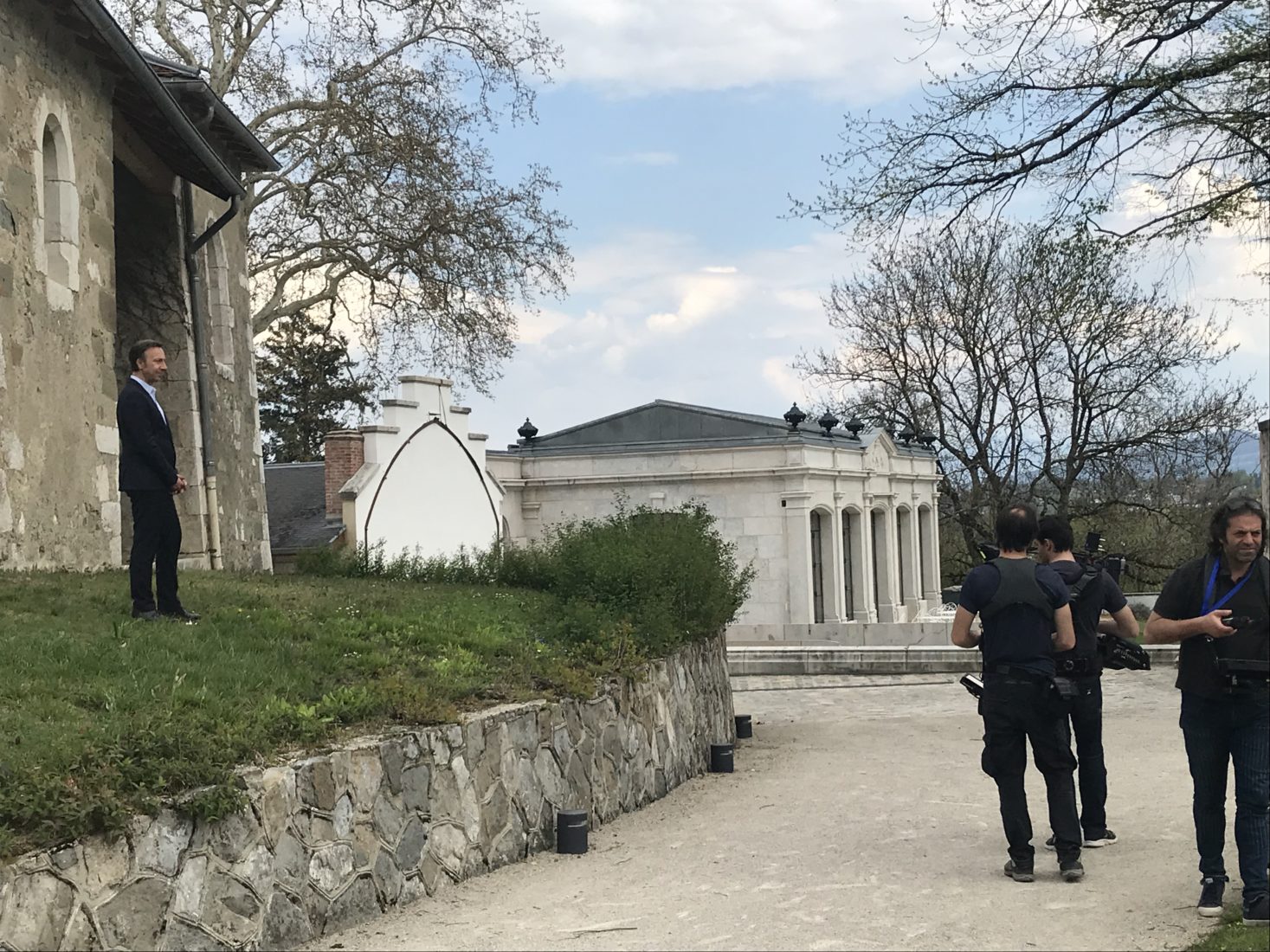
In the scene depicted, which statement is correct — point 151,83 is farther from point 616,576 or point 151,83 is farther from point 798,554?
point 798,554

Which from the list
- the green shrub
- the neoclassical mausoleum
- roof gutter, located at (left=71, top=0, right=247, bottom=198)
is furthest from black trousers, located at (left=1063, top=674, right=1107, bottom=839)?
the neoclassical mausoleum

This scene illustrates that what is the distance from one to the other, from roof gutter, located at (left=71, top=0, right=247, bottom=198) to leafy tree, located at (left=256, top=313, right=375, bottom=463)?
4407 cm

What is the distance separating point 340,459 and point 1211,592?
100.0 ft

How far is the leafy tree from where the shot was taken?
6103 centimetres

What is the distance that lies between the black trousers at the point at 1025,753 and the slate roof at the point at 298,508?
26448 mm

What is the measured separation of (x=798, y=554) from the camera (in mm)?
35125

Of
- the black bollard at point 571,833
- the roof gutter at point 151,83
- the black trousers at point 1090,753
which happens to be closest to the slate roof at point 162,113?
the roof gutter at point 151,83

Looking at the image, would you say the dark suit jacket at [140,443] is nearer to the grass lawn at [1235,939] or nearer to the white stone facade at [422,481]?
the grass lawn at [1235,939]

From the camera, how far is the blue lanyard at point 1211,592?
6.53 m

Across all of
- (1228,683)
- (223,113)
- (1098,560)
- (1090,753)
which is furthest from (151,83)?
(1228,683)

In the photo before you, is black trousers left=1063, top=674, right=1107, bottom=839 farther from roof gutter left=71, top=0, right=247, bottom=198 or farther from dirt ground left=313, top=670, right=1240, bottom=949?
roof gutter left=71, top=0, right=247, bottom=198

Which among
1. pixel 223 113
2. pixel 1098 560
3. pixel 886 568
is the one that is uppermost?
pixel 223 113

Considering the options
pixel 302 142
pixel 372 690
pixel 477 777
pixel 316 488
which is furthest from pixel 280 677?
pixel 316 488

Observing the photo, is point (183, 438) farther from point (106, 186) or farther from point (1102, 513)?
point (1102, 513)
